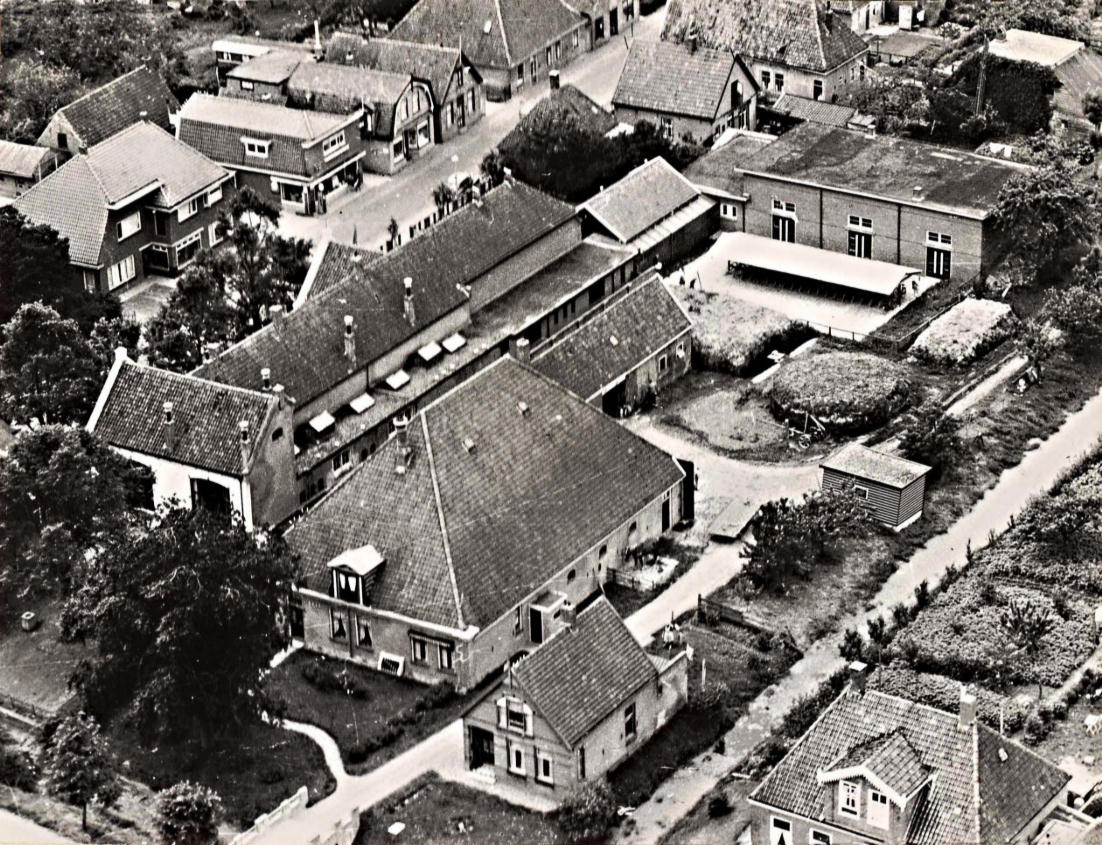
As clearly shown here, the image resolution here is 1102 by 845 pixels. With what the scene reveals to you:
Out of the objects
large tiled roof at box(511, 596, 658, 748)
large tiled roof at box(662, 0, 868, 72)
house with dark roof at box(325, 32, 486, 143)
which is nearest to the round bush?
large tiled roof at box(511, 596, 658, 748)

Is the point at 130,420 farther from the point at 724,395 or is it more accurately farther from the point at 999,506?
the point at 999,506

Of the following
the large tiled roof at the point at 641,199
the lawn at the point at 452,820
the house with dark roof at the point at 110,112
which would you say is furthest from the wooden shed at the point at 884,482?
the house with dark roof at the point at 110,112

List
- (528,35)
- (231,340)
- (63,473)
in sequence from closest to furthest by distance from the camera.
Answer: (63,473) → (231,340) → (528,35)

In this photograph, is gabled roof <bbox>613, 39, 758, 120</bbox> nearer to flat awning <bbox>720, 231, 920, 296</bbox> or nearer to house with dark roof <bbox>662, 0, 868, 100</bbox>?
house with dark roof <bbox>662, 0, 868, 100</bbox>

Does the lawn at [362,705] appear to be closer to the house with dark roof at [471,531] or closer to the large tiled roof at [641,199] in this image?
the house with dark roof at [471,531]

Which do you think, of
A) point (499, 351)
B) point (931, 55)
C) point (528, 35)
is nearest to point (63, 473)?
point (499, 351)

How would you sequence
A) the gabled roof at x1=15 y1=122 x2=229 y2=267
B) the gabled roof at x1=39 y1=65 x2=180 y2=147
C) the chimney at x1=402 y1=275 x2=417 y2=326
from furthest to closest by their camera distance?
the gabled roof at x1=39 y1=65 x2=180 y2=147, the gabled roof at x1=15 y1=122 x2=229 y2=267, the chimney at x1=402 y1=275 x2=417 y2=326

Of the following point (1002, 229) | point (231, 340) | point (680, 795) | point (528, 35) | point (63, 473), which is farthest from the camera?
point (528, 35)
